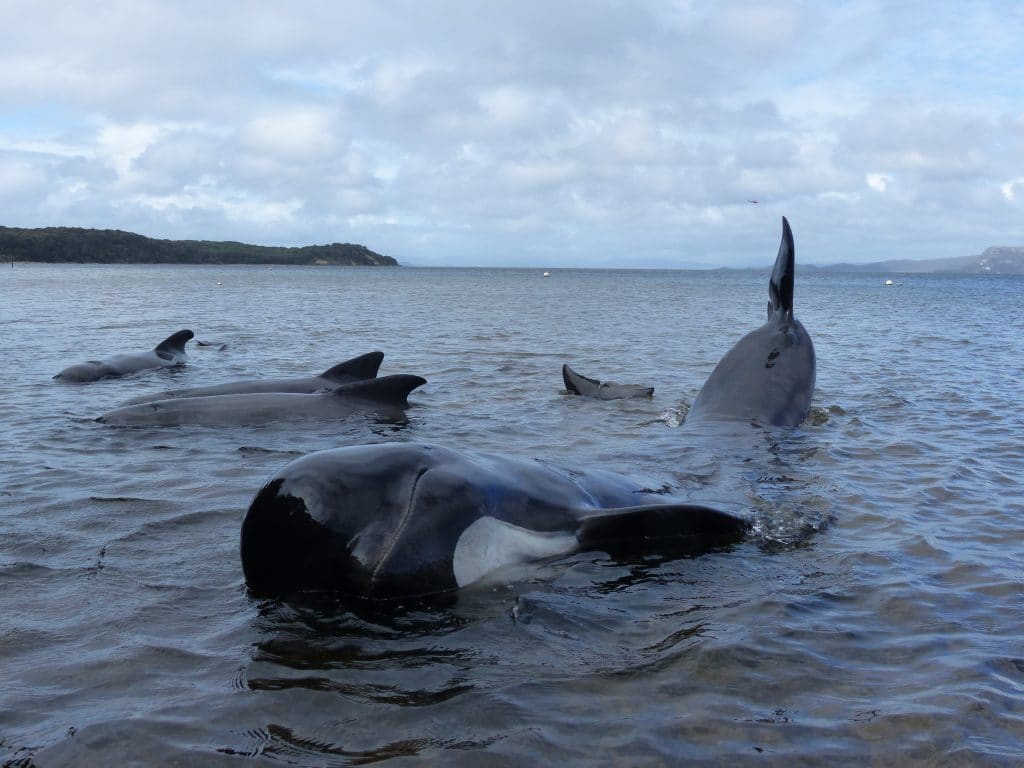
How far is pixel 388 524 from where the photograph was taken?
4594 mm

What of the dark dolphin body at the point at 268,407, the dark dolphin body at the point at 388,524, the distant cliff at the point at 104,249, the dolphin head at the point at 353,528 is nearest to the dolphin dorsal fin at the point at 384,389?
the dark dolphin body at the point at 268,407

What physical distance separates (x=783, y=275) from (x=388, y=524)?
737 centimetres

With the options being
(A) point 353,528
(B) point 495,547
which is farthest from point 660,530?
(A) point 353,528

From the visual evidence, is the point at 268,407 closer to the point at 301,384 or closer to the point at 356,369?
the point at 301,384

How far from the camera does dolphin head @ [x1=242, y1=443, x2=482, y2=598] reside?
4.55 meters

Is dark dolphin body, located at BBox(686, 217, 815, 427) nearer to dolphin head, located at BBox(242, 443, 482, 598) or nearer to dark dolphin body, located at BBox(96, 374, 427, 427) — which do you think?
dark dolphin body, located at BBox(96, 374, 427, 427)

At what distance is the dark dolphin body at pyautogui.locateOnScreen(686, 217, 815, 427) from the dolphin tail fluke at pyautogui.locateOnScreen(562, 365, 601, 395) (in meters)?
3.28

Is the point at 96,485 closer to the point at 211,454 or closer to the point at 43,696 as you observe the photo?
the point at 211,454

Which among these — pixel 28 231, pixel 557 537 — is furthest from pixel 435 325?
pixel 28 231

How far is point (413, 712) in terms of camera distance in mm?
3721

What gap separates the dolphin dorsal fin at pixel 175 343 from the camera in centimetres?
1739

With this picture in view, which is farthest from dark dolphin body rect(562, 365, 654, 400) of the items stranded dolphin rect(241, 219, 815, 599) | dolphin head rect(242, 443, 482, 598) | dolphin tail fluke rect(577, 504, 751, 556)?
dolphin head rect(242, 443, 482, 598)

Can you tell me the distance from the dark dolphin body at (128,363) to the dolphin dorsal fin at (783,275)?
11.5 metres

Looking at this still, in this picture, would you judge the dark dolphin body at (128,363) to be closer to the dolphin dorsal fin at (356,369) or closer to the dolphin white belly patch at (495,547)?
the dolphin dorsal fin at (356,369)
